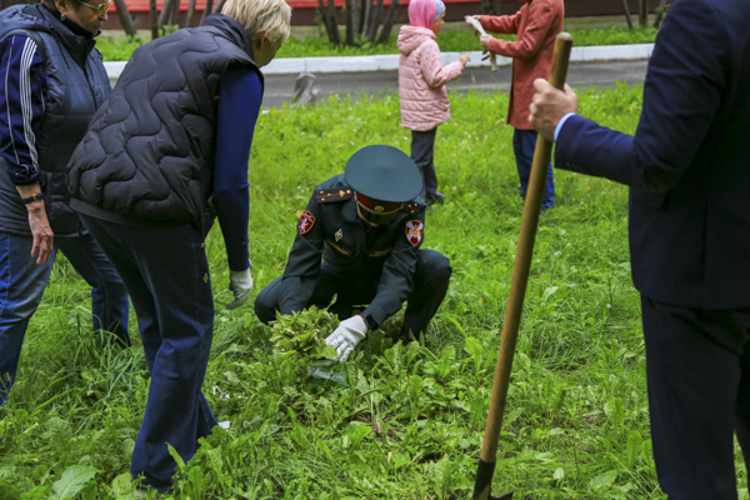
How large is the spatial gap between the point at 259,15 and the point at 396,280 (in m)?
1.34

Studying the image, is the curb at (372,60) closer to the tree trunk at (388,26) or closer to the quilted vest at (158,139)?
the tree trunk at (388,26)

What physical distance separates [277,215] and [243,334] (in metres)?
1.69

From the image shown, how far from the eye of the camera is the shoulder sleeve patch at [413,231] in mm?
2984

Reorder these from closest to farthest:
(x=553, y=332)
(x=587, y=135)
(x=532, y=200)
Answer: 1. (x=587, y=135)
2. (x=532, y=200)
3. (x=553, y=332)

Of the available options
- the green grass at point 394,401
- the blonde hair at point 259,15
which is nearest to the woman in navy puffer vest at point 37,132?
the green grass at point 394,401

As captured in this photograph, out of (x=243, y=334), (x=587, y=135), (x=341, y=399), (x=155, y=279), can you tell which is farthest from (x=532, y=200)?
(x=243, y=334)

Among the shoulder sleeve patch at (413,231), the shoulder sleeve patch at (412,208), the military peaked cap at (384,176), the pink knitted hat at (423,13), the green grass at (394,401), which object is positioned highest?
the pink knitted hat at (423,13)

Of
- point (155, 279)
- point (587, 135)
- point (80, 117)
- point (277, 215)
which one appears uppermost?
point (587, 135)

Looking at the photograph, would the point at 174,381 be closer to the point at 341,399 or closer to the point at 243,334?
the point at 341,399

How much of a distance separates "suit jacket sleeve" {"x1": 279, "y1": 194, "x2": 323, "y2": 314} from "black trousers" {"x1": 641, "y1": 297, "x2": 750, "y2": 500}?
1697 mm

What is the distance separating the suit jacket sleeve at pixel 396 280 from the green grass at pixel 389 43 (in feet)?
34.0

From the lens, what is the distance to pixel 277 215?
4.78 m

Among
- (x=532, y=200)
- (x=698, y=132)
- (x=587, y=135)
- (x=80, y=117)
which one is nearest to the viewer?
(x=698, y=132)

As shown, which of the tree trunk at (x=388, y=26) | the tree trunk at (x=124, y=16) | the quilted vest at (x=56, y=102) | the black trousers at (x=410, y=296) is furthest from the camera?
the tree trunk at (x=388, y=26)
